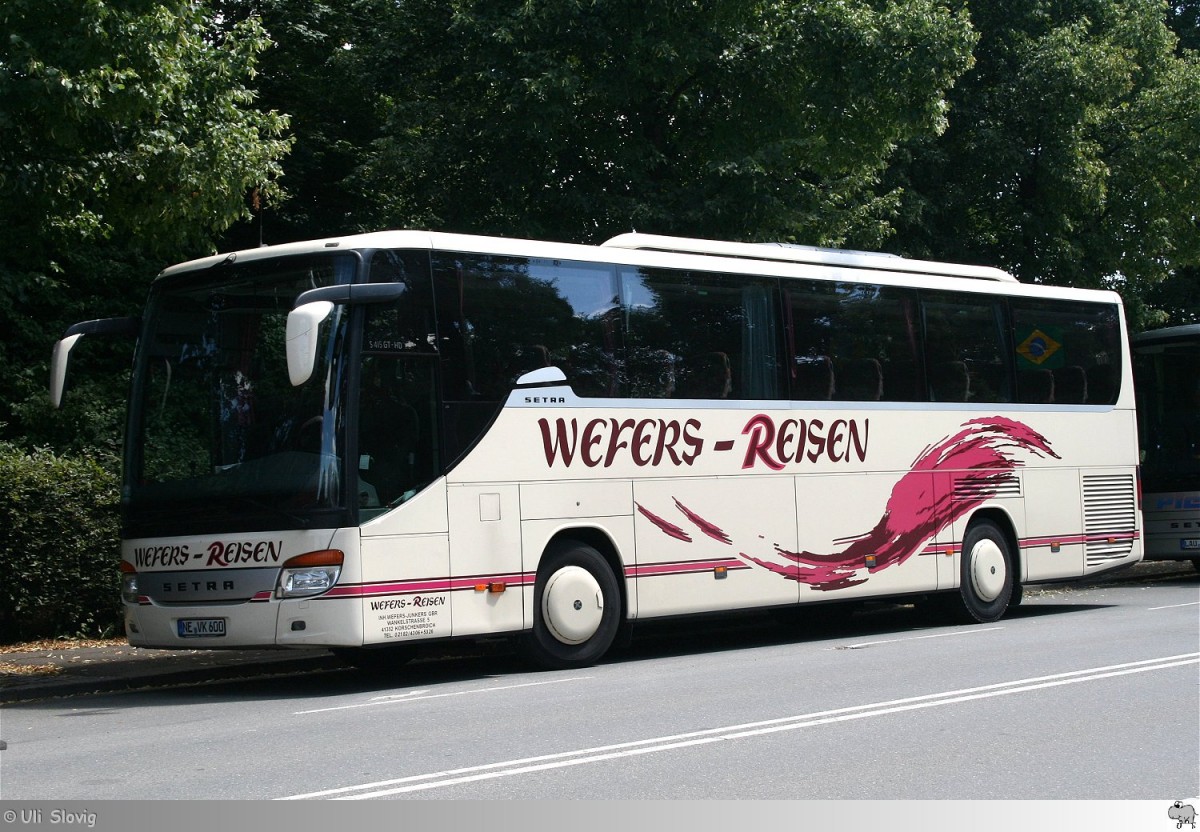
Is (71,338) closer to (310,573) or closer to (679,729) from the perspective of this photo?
(310,573)

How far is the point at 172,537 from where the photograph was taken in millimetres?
12289

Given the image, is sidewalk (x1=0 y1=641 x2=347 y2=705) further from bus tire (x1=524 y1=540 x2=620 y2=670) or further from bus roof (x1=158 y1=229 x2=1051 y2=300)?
bus roof (x1=158 y1=229 x2=1051 y2=300)

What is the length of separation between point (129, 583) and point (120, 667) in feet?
5.64

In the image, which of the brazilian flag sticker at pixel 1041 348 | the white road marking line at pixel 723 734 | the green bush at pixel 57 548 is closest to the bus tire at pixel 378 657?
the green bush at pixel 57 548

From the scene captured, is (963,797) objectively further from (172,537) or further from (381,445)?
(172,537)

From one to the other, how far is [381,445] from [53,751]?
3.70m

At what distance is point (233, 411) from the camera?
12172 millimetres

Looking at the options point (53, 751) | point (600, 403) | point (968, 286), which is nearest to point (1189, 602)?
point (968, 286)

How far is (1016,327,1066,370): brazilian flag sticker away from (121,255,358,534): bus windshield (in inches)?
368

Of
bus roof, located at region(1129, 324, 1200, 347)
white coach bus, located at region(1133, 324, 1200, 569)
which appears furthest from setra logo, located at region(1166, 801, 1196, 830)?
bus roof, located at region(1129, 324, 1200, 347)

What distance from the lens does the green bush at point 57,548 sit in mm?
15547

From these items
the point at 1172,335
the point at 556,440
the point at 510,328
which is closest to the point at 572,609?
the point at 556,440

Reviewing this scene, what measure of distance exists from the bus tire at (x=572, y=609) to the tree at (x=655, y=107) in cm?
616

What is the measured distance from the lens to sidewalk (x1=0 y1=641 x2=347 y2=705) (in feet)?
42.1
